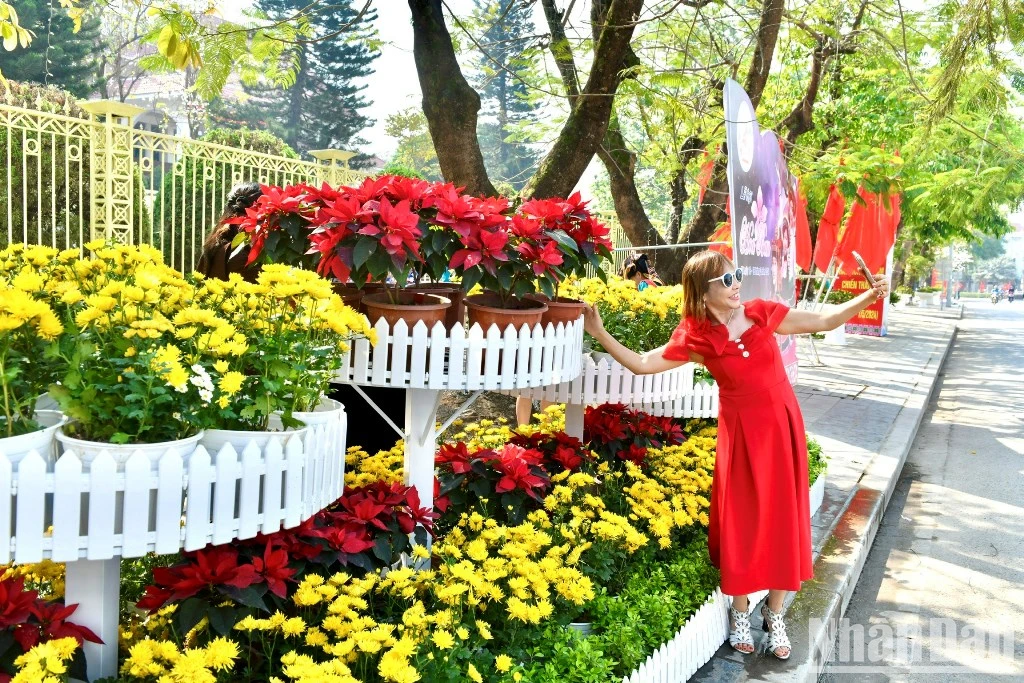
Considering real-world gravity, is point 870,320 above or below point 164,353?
below

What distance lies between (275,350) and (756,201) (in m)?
3.49

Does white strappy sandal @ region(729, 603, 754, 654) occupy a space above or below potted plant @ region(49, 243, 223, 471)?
below

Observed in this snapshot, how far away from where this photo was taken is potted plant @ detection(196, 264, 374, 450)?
191 centimetres

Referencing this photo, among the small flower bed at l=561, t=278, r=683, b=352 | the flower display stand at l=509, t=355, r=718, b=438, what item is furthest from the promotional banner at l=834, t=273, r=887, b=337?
the flower display stand at l=509, t=355, r=718, b=438

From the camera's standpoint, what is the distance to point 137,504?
173cm

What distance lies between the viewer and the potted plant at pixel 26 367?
167 cm

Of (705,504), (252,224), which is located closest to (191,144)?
(252,224)

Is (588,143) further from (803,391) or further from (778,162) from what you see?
(803,391)

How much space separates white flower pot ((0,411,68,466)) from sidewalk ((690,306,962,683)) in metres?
2.32

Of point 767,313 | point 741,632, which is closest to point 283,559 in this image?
point 741,632

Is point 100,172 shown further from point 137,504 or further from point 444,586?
Result: point 137,504

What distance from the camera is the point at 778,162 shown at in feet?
17.9

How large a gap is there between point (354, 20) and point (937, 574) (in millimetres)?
4458

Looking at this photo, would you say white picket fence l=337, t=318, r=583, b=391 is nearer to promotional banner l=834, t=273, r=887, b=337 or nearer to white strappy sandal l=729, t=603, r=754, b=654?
white strappy sandal l=729, t=603, r=754, b=654
